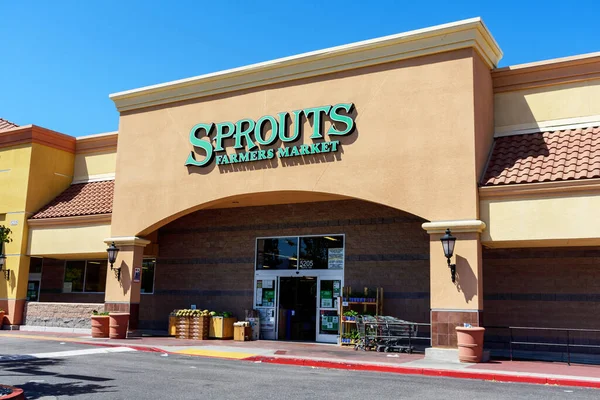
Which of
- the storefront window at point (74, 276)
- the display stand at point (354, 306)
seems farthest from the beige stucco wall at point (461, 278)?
the storefront window at point (74, 276)

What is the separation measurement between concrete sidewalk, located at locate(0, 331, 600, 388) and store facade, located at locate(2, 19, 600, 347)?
144 cm

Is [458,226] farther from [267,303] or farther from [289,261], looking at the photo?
[267,303]

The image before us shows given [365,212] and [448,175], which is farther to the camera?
[365,212]

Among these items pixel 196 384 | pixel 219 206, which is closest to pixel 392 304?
pixel 219 206

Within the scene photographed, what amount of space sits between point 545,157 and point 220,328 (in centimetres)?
1150

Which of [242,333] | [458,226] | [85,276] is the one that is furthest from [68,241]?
[458,226]

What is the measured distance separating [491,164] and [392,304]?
5.44 metres

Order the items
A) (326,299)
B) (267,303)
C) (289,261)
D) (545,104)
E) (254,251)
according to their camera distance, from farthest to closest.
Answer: (254,251)
(267,303)
(289,261)
(326,299)
(545,104)

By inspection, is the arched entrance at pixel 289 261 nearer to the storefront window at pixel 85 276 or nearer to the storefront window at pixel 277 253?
the storefront window at pixel 277 253

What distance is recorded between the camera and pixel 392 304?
18.8 m

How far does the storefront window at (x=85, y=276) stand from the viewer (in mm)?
24672

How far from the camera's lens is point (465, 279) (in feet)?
50.0

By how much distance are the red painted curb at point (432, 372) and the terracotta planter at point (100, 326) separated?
6838 millimetres

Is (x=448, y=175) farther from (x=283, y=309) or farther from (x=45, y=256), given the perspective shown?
(x=45, y=256)
